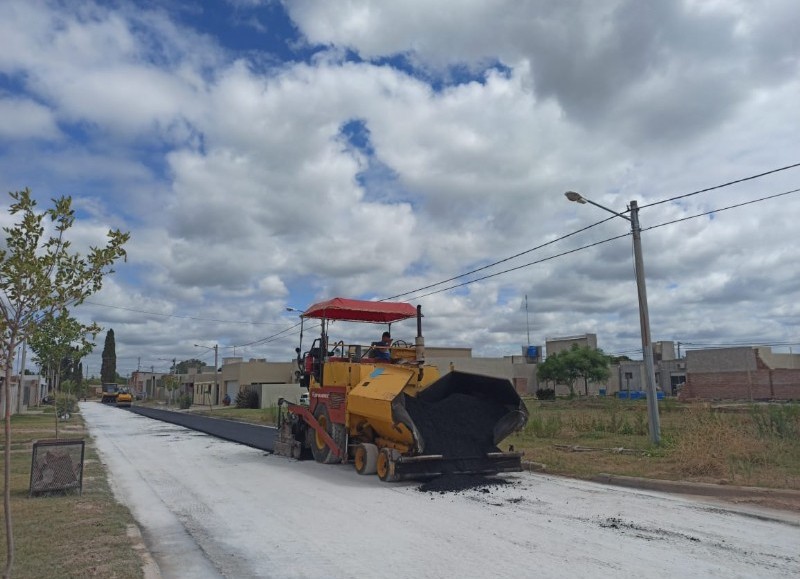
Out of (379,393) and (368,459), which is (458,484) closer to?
(368,459)

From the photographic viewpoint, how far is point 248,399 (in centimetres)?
5459

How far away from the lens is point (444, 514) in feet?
26.5

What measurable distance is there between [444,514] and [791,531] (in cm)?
394

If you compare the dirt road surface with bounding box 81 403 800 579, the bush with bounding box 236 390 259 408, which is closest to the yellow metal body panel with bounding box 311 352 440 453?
the dirt road surface with bounding box 81 403 800 579

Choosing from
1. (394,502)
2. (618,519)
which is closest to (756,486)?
(618,519)

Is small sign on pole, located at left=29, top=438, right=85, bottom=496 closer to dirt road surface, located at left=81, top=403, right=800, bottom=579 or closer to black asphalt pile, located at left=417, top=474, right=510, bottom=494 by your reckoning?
dirt road surface, located at left=81, top=403, right=800, bottom=579

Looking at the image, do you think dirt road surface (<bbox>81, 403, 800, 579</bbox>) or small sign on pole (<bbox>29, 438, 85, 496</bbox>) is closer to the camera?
dirt road surface (<bbox>81, 403, 800, 579</bbox>)

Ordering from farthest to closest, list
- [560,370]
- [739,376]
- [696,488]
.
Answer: [560,370], [739,376], [696,488]

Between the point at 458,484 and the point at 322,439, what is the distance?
418cm

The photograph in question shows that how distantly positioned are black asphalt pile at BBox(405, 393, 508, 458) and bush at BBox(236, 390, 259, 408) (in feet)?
147

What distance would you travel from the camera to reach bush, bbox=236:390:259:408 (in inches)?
2128

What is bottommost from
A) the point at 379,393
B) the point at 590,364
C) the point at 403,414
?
the point at 403,414

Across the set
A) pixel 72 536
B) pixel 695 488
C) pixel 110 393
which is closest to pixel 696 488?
pixel 695 488

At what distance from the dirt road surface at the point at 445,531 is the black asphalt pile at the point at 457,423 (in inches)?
31.3
